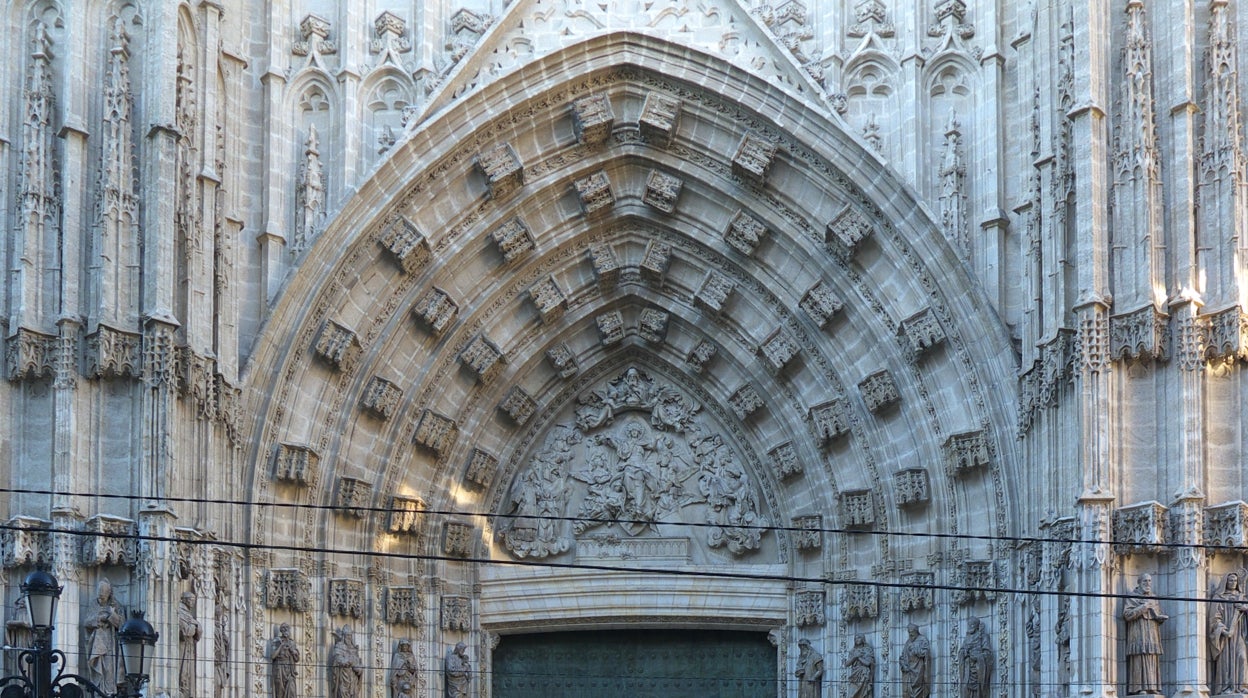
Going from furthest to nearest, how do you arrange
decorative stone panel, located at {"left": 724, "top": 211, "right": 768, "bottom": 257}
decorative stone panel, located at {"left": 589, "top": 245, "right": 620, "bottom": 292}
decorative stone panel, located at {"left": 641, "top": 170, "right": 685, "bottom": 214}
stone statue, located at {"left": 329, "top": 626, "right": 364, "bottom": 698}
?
decorative stone panel, located at {"left": 589, "top": 245, "right": 620, "bottom": 292}
decorative stone panel, located at {"left": 641, "top": 170, "right": 685, "bottom": 214}
decorative stone panel, located at {"left": 724, "top": 211, "right": 768, "bottom": 257}
stone statue, located at {"left": 329, "top": 626, "right": 364, "bottom": 698}

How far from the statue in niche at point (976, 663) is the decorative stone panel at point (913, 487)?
136 cm

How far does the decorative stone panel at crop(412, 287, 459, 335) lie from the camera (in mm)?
20578

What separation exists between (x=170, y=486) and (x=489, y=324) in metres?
4.55

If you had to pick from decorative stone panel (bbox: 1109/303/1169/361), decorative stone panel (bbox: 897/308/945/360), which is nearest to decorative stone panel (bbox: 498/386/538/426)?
decorative stone panel (bbox: 897/308/945/360)

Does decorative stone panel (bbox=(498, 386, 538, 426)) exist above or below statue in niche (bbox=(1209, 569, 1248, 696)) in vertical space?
above

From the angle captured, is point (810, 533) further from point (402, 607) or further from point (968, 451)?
point (402, 607)

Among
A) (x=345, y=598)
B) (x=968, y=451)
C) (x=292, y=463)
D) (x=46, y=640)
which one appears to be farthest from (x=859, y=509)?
(x=46, y=640)

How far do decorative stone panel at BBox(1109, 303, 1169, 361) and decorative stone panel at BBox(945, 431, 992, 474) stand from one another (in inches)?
79.4

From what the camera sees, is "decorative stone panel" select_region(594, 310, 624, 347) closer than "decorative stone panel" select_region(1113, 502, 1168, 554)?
No

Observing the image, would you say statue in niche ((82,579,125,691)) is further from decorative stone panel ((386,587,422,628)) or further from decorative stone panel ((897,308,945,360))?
decorative stone panel ((897,308,945,360))

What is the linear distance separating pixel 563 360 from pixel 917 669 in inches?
196

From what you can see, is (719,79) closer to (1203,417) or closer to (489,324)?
(489,324)

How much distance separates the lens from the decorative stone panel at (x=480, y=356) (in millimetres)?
21031

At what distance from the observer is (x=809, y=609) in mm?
20844
